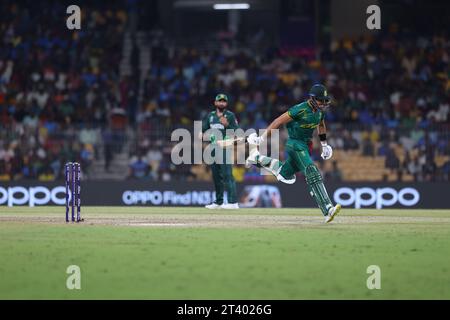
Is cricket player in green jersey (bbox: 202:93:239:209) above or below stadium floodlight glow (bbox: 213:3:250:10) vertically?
below

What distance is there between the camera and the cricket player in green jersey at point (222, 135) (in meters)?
20.7

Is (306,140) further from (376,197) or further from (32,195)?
(32,195)

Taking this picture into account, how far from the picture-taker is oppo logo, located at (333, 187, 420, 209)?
83.3ft

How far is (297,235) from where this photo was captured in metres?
14.8

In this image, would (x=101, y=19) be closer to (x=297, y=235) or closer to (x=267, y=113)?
(x=267, y=113)

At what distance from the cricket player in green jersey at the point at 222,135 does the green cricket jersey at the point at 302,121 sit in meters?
4.09

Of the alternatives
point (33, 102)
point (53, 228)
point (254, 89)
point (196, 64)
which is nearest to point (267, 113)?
point (254, 89)

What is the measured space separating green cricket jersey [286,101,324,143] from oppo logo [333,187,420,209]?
8849 mm

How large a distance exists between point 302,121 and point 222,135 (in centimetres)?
456

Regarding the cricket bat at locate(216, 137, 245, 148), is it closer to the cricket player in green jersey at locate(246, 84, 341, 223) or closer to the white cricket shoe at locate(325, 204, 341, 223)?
the cricket player in green jersey at locate(246, 84, 341, 223)

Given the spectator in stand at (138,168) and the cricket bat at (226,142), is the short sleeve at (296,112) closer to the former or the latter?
the cricket bat at (226,142)

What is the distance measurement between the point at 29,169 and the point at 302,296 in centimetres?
1807

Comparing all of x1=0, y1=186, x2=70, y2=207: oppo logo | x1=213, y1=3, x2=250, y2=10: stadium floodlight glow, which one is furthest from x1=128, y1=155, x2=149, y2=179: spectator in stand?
x1=213, y1=3, x2=250, y2=10: stadium floodlight glow

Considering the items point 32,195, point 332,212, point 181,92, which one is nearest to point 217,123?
point 332,212
